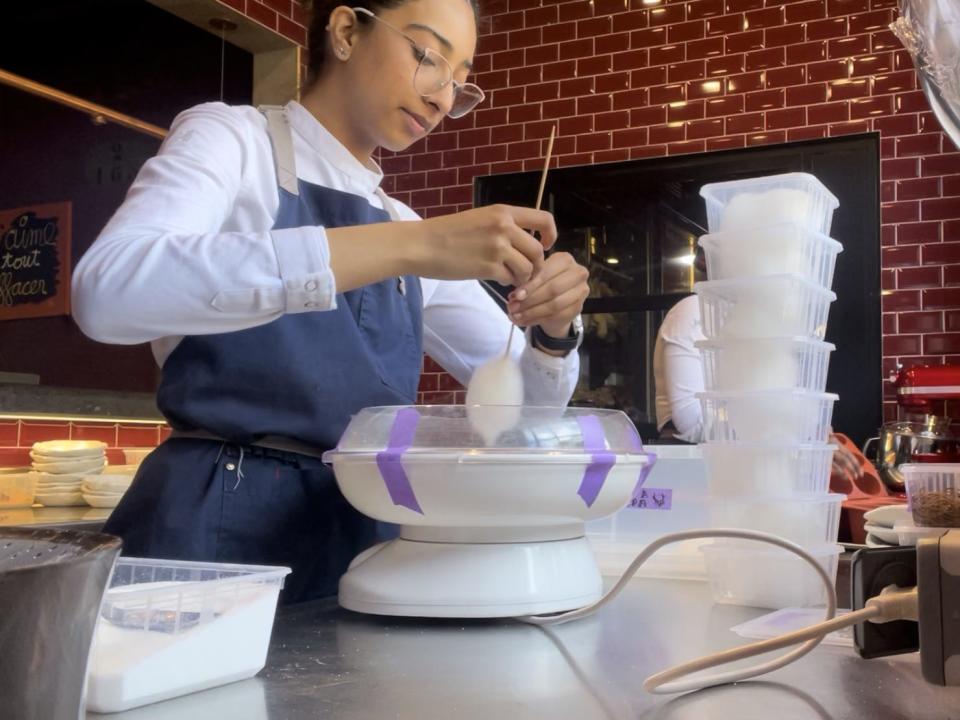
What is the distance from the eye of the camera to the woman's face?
1.13 meters

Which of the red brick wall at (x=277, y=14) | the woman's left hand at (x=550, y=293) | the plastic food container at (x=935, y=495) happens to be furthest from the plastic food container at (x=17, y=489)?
the plastic food container at (x=935, y=495)

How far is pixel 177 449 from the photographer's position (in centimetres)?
102

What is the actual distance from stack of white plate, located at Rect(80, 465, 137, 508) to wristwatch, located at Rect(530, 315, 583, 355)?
58.8 inches

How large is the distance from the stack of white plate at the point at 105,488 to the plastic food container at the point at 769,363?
1807 millimetres

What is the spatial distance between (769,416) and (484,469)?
13.0 inches

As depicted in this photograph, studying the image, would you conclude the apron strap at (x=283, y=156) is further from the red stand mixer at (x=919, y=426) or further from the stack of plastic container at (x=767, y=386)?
the red stand mixer at (x=919, y=426)

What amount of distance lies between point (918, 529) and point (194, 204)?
29.7 inches

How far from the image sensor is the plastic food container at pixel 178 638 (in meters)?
0.47

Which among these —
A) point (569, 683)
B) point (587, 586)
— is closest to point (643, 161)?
point (587, 586)

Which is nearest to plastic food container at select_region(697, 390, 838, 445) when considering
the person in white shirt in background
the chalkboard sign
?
the person in white shirt in background

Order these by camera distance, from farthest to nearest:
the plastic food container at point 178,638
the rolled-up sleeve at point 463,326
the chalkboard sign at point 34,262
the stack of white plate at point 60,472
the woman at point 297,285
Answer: the chalkboard sign at point 34,262 → the stack of white plate at point 60,472 → the rolled-up sleeve at point 463,326 → the woman at point 297,285 → the plastic food container at point 178,638

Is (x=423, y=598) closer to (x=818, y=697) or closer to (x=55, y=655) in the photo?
(x=818, y=697)

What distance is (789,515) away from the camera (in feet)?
2.89

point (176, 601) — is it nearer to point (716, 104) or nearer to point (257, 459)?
point (257, 459)
